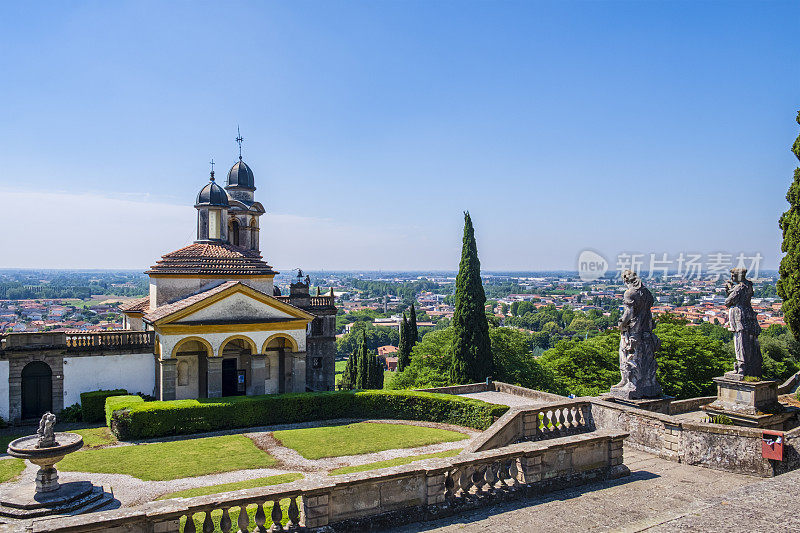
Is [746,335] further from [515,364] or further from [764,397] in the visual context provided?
[515,364]

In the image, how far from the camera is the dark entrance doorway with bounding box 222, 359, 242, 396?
30.1m

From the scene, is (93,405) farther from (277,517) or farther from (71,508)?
(277,517)

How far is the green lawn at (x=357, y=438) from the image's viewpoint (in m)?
18.9

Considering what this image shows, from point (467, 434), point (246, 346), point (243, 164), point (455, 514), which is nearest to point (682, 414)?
point (467, 434)

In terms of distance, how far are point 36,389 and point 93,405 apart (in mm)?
2712

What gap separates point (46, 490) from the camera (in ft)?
43.5

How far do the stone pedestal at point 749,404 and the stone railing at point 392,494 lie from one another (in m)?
7.59

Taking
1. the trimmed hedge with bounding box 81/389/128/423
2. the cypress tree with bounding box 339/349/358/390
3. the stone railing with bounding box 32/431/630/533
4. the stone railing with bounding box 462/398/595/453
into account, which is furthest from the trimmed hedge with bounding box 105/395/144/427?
the cypress tree with bounding box 339/349/358/390

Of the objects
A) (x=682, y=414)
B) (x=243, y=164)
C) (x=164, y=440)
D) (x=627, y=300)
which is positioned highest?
(x=243, y=164)

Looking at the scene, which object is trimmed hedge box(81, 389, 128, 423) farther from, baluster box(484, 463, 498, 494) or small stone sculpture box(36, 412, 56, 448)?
baluster box(484, 463, 498, 494)

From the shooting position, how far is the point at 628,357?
57.1 ft

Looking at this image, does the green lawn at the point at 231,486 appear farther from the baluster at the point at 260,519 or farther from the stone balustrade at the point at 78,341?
the stone balustrade at the point at 78,341

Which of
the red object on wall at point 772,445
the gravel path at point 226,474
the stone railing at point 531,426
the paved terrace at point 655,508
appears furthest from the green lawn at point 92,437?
the red object on wall at point 772,445

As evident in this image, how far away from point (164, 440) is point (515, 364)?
70.5ft
